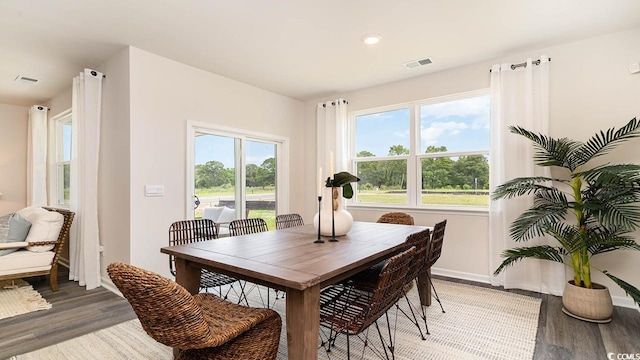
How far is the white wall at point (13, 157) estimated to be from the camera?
533cm

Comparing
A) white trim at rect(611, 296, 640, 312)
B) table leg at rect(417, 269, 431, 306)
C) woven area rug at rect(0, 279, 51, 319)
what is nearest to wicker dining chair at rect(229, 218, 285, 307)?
table leg at rect(417, 269, 431, 306)

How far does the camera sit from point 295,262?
5.77 ft

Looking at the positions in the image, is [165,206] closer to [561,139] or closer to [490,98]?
[490,98]

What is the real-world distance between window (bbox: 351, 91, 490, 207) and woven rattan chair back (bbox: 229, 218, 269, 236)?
2.12 metres

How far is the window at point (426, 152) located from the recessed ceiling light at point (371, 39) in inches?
56.3

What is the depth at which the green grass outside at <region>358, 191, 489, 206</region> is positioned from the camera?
3.93 metres

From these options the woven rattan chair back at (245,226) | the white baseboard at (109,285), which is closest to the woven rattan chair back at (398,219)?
the woven rattan chair back at (245,226)

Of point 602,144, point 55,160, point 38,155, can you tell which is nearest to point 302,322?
point 602,144

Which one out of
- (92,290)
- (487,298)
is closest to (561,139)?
(487,298)

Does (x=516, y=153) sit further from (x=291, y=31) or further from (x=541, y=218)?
(x=291, y=31)

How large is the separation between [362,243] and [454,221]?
219 centimetres

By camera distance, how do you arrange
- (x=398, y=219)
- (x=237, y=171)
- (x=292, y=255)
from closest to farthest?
1. (x=292, y=255)
2. (x=398, y=219)
3. (x=237, y=171)

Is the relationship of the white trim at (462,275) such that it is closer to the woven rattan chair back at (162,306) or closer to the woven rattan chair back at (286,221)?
the woven rattan chair back at (286,221)

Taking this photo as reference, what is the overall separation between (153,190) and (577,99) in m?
4.57
